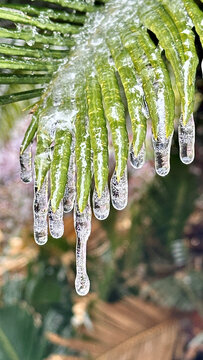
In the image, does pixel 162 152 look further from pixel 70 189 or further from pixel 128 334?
pixel 128 334

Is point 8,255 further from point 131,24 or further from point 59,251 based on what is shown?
point 131,24

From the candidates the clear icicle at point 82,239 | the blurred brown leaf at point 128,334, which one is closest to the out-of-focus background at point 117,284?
the blurred brown leaf at point 128,334

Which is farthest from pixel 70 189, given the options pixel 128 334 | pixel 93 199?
pixel 128 334

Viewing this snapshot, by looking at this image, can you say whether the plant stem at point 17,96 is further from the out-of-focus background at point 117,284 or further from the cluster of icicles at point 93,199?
the out-of-focus background at point 117,284

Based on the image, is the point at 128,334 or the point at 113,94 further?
the point at 128,334

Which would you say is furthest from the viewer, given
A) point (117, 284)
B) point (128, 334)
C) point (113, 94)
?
point (117, 284)

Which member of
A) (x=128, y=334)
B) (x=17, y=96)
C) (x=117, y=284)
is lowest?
(x=128, y=334)

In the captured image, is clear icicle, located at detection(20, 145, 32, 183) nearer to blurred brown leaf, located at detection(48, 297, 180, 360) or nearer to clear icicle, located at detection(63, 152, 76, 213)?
clear icicle, located at detection(63, 152, 76, 213)
